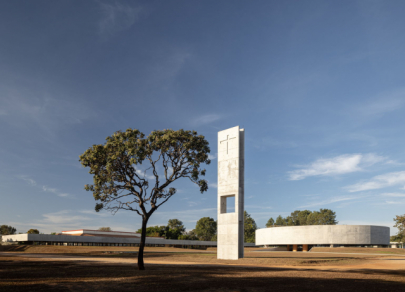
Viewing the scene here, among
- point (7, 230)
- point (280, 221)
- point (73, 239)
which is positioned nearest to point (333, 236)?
point (73, 239)

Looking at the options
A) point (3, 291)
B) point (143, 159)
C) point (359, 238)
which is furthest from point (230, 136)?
point (359, 238)

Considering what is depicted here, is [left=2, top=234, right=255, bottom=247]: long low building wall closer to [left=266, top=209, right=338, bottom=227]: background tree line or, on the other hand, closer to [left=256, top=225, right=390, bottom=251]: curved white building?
[left=256, top=225, right=390, bottom=251]: curved white building

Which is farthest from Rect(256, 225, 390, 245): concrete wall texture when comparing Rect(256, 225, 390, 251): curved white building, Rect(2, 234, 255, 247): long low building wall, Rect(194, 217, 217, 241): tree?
Rect(194, 217, 217, 241): tree

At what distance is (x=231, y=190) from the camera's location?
4116cm

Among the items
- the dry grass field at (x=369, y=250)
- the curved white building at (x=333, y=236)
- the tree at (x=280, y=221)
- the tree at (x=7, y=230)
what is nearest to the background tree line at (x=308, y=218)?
the tree at (x=280, y=221)

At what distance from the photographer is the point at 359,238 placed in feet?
278

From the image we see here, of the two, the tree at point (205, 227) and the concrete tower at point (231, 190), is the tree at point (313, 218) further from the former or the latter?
the concrete tower at point (231, 190)

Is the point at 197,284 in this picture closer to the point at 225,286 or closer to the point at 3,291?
the point at 225,286

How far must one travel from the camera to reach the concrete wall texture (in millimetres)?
84875

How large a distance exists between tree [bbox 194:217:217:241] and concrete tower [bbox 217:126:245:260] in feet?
313

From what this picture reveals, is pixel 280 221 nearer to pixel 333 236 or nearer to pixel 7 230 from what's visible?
pixel 333 236

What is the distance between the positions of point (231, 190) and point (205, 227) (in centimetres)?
9819

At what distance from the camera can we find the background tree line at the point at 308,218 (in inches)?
6432

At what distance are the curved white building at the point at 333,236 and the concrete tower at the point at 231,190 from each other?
55031mm
